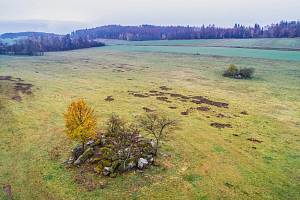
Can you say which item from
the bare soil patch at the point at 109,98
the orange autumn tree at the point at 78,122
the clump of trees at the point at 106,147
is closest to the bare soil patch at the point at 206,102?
the bare soil patch at the point at 109,98

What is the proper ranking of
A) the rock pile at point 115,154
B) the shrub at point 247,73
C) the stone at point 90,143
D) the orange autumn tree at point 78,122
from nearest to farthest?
the rock pile at point 115,154 < the orange autumn tree at point 78,122 < the stone at point 90,143 < the shrub at point 247,73

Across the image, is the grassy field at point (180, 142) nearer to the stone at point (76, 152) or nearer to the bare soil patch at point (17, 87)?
the bare soil patch at point (17, 87)

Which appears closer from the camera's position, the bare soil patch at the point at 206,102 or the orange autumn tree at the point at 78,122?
the orange autumn tree at the point at 78,122

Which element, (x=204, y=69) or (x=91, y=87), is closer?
(x=91, y=87)

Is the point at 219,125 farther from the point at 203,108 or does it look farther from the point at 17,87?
the point at 17,87

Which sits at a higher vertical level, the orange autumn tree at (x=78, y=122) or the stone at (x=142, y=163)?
the orange autumn tree at (x=78, y=122)

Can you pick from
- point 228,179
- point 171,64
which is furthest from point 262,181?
point 171,64

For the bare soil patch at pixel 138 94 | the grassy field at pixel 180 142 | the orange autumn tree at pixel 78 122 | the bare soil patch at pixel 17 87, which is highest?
the orange autumn tree at pixel 78 122

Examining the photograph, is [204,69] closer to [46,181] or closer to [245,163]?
[245,163]
